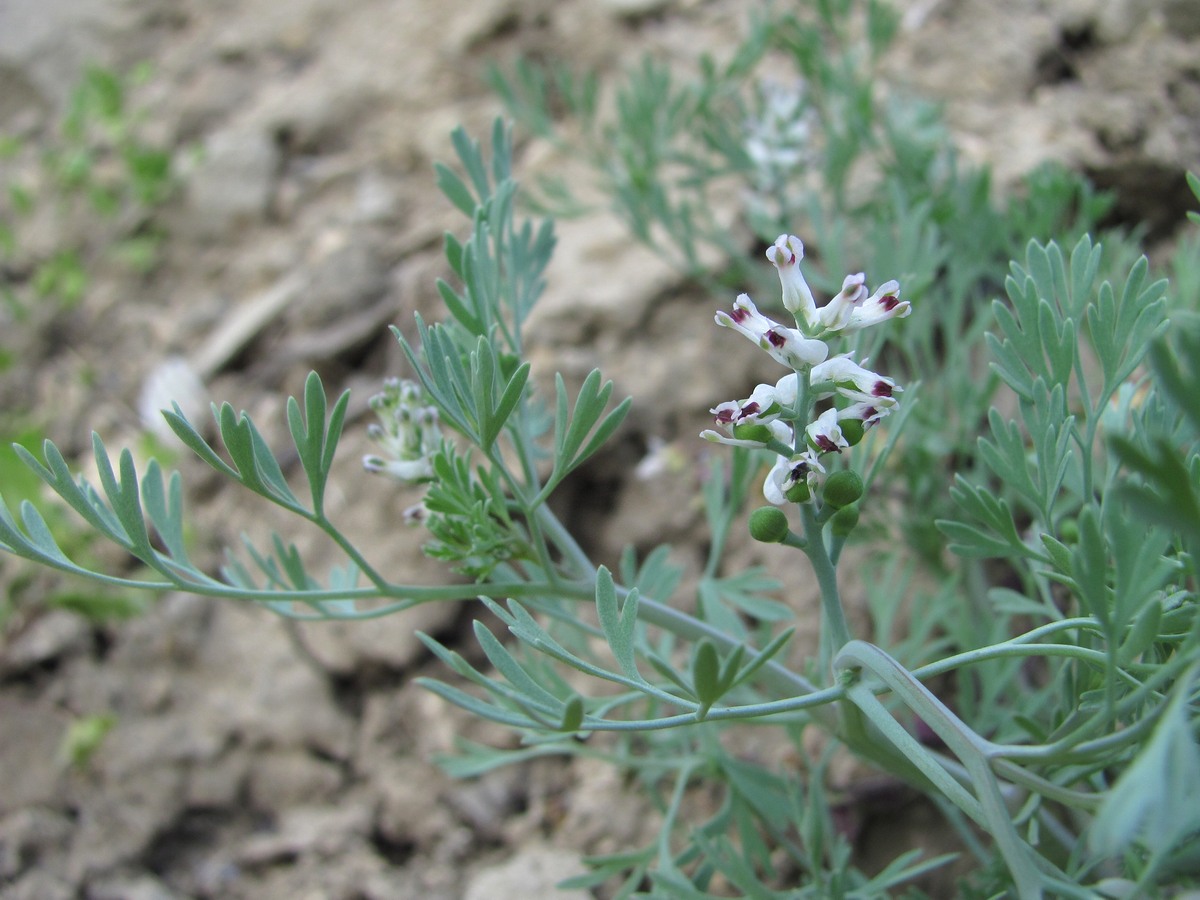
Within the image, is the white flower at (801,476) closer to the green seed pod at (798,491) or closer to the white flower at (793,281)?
the green seed pod at (798,491)

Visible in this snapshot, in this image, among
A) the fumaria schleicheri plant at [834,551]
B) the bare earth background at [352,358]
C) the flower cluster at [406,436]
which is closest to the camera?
the fumaria schleicheri plant at [834,551]

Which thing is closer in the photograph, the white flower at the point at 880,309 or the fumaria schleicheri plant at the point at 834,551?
the fumaria schleicheri plant at the point at 834,551

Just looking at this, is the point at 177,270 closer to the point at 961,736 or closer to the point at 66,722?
the point at 66,722

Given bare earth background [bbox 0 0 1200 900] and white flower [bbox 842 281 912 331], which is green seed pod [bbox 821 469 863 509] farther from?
bare earth background [bbox 0 0 1200 900]

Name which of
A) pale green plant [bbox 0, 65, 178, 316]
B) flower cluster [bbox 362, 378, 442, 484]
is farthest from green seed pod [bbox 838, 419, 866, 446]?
pale green plant [bbox 0, 65, 178, 316]

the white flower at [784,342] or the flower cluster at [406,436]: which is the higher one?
the white flower at [784,342]

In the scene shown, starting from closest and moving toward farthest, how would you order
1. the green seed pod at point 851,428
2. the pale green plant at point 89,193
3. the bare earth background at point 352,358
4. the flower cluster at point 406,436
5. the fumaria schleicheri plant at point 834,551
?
the fumaria schleicheri plant at point 834,551 → the green seed pod at point 851,428 → the flower cluster at point 406,436 → the bare earth background at point 352,358 → the pale green plant at point 89,193

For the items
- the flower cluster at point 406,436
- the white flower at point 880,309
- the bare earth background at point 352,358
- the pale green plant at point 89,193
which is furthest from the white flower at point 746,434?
the pale green plant at point 89,193

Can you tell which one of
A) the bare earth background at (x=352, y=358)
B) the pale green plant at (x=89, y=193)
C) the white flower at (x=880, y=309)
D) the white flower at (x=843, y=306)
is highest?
the pale green plant at (x=89, y=193)

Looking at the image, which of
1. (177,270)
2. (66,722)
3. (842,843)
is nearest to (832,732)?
(842,843)
